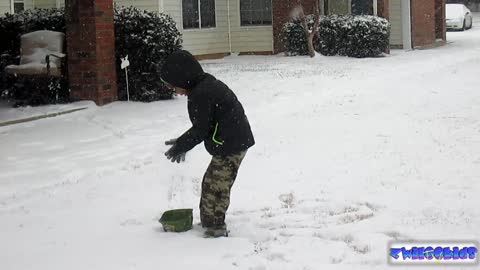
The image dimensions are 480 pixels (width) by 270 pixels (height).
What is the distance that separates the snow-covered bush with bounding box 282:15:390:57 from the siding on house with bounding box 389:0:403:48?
3.29m

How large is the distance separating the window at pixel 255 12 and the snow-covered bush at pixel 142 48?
1075 centimetres

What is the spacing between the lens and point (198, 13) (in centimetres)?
2070

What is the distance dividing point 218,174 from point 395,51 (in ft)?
59.4

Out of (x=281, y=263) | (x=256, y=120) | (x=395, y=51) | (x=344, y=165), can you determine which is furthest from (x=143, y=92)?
(x=395, y=51)

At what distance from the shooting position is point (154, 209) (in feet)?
19.6

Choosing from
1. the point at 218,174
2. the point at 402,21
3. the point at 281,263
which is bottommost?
the point at 281,263

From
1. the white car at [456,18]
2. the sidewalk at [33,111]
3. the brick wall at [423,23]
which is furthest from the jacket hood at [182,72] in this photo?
the white car at [456,18]

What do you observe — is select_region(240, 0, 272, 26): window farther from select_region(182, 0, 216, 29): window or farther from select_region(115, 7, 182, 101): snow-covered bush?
select_region(115, 7, 182, 101): snow-covered bush

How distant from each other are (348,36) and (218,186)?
15.3m

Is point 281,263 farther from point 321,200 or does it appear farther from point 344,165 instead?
point 344,165

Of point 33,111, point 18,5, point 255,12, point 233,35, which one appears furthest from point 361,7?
point 33,111

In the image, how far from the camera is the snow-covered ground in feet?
15.9

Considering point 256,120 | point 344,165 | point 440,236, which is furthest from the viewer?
point 256,120

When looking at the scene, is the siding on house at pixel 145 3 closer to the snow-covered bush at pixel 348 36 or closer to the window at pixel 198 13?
the window at pixel 198 13
